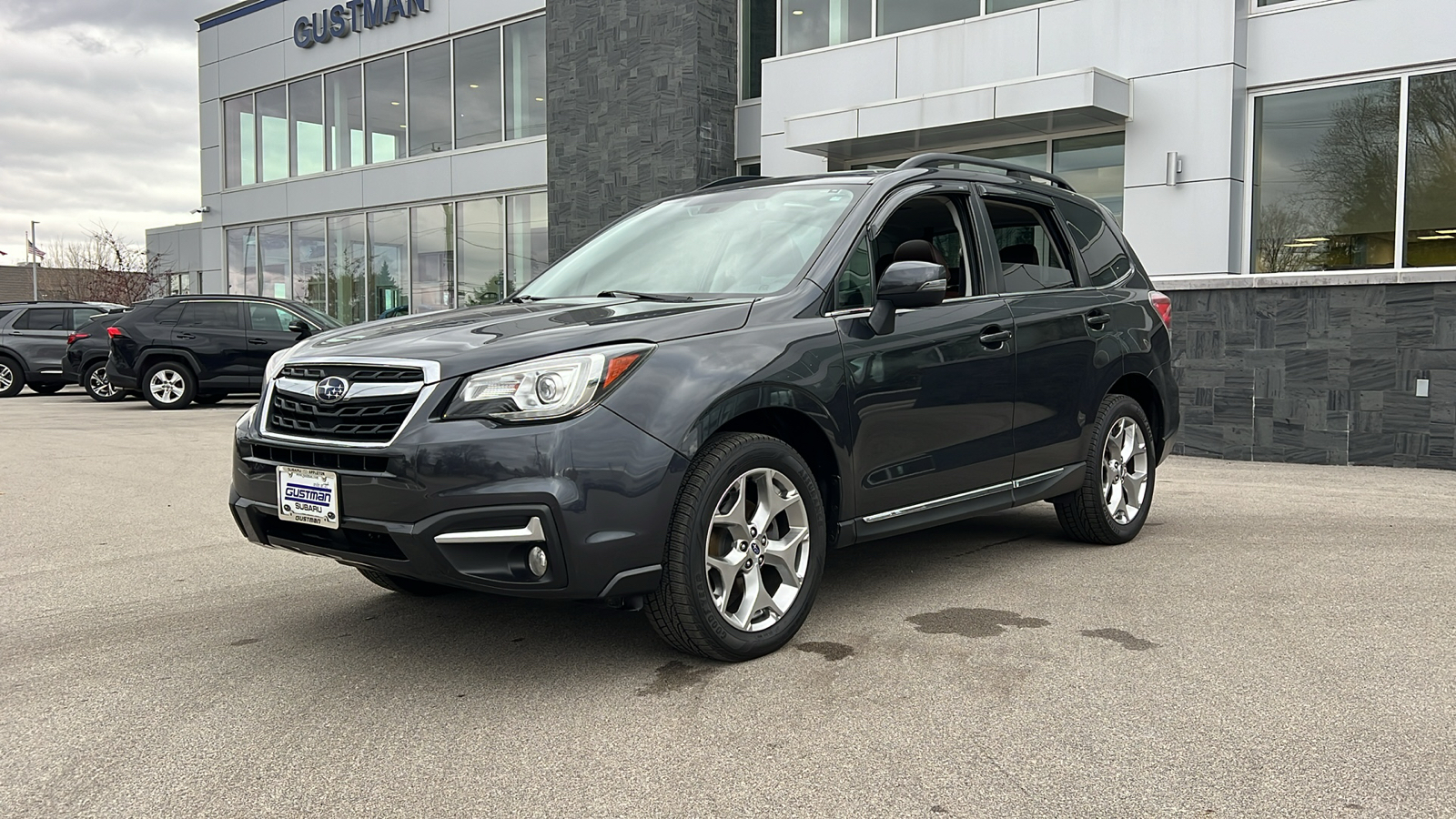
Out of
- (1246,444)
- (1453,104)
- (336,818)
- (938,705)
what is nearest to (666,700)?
(938,705)

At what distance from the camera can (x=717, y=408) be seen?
391cm

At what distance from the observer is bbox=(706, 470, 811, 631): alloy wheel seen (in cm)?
404

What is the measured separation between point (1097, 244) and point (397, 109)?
19.0m

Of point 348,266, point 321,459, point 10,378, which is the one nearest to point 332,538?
point 321,459

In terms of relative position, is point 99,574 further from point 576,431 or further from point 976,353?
point 976,353

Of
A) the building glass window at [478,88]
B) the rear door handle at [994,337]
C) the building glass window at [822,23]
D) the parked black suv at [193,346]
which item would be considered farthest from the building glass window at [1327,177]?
the building glass window at [478,88]

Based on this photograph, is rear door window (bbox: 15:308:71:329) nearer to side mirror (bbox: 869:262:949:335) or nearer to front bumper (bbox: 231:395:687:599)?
front bumper (bbox: 231:395:687:599)

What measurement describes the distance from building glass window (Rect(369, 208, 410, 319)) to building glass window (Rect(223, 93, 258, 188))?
5262 millimetres

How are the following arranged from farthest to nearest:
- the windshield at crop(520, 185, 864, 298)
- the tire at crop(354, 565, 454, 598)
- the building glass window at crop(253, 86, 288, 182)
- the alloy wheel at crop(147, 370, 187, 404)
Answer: the building glass window at crop(253, 86, 288, 182) → the alloy wheel at crop(147, 370, 187, 404) → the tire at crop(354, 565, 454, 598) → the windshield at crop(520, 185, 864, 298)

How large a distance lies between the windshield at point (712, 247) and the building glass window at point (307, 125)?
839 inches

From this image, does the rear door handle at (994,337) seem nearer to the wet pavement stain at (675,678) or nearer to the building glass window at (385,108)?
the wet pavement stain at (675,678)

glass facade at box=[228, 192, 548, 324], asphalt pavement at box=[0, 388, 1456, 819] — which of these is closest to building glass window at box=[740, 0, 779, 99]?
glass facade at box=[228, 192, 548, 324]

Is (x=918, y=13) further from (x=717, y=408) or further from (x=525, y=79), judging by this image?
(x=717, y=408)

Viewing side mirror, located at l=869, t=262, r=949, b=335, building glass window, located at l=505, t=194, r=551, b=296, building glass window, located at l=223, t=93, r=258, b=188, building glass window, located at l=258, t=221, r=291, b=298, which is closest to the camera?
side mirror, located at l=869, t=262, r=949, b=335
